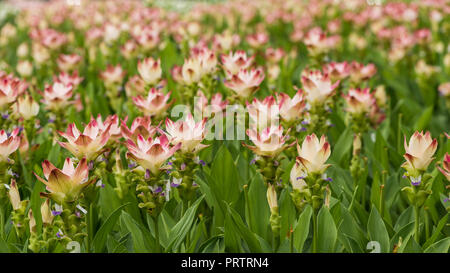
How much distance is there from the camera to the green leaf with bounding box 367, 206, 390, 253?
7.56 feet

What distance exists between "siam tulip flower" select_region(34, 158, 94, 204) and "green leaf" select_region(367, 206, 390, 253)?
1.25 m

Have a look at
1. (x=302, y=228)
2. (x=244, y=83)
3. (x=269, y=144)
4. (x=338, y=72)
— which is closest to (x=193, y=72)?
(x=244, y=83)

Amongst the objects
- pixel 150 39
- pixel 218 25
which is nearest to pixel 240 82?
pixel 150 39

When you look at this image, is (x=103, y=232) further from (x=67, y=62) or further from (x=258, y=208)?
(x=67, y=62)

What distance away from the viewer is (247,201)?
7.76 ft

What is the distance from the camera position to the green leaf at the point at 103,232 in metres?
2.32

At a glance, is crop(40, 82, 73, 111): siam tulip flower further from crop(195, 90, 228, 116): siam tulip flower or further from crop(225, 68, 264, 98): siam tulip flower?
crop(225, 68, 264, 98): siam tulip flower

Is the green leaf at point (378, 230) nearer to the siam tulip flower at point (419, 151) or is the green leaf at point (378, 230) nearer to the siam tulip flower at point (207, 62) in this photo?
the siam tulip flower at point (419, 151)

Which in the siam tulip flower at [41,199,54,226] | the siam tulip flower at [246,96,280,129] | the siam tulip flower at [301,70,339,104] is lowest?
the siam tulip flower at [41,199,54,226]

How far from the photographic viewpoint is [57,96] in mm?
3188

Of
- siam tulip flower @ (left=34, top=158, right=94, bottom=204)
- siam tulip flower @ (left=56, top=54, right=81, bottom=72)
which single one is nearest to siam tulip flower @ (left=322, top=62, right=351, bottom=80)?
siam tulip flower @ (left=34, top=158, right=94, bottom=204)

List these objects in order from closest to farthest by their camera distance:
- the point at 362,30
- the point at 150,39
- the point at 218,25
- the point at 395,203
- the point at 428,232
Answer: the point at 428,232, the point at 395,203, the point at 150,39, the point at 362,30, the point at 218,25
